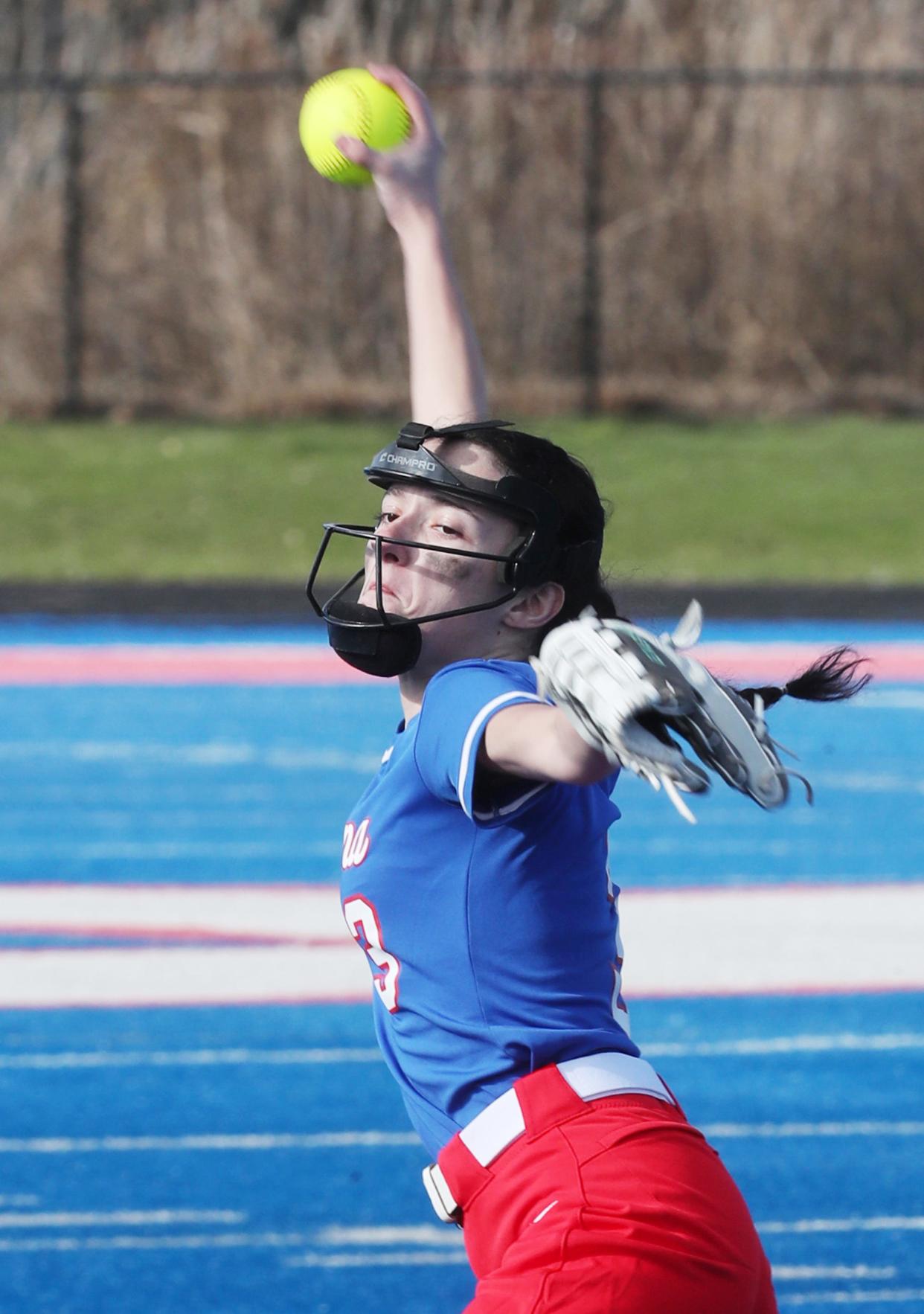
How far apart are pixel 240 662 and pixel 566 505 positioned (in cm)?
896

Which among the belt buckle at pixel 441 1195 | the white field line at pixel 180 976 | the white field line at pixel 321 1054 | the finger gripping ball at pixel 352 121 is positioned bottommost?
the white field line at pixel 180 976

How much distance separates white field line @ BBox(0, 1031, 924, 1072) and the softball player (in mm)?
2915

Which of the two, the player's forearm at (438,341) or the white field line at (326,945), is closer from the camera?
the player's forearm at (438,341)

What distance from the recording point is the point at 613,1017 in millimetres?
2766

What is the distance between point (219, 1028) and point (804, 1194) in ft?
6.40

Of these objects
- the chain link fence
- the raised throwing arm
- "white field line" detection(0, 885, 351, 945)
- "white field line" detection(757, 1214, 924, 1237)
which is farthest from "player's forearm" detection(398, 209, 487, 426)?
the chain link fence

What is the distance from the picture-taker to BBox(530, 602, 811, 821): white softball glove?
2.22 metres

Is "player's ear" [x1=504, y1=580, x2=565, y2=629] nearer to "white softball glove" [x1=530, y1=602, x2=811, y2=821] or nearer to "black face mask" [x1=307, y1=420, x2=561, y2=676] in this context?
"black face mask" [x1=307, y1=420, x2=561, y2=676]

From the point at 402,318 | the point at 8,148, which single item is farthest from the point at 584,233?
the point at 8,148

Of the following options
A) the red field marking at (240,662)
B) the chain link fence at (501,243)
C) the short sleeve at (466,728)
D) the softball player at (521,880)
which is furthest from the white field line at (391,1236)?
the chain link fence at (501,243)

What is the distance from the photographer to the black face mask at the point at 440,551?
2.73 meters

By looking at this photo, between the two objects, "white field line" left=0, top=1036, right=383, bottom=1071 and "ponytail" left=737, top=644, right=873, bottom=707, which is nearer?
"ponytail" left=737, top=644, right=873, bottom=707

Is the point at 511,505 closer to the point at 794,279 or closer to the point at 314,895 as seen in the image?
the point at 314,895

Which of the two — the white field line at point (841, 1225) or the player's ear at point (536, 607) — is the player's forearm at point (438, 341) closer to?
the player's ear at point (536, 607)
